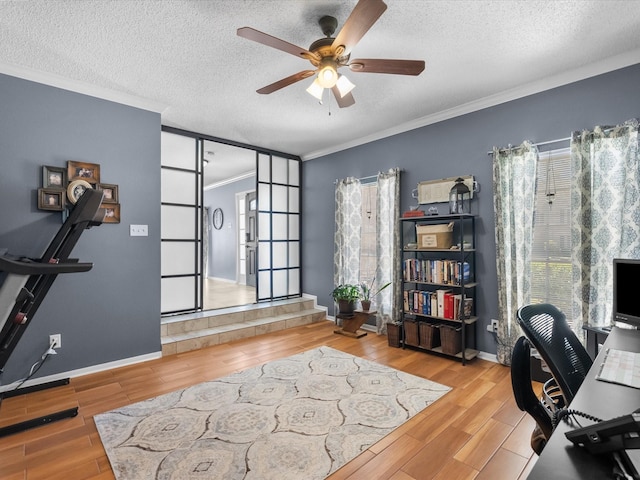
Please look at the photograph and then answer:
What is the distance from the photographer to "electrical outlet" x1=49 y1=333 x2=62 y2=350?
2844 millimetres

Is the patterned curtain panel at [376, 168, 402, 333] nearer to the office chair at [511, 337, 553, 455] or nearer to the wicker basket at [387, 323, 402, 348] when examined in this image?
the wicker basket at [387, 323, 402, 348]

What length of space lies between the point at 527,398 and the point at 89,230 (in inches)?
140

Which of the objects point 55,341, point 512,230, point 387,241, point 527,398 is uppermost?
point 512,230

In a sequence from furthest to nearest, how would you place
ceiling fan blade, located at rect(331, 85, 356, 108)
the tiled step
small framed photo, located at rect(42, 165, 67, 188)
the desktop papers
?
1. the tiled step
2. small framed photo, located at rect(42, 165, 67, 188)
3. ceiling fan blade, located at rect(331, 85, 356, 108)
4. the desktop papers

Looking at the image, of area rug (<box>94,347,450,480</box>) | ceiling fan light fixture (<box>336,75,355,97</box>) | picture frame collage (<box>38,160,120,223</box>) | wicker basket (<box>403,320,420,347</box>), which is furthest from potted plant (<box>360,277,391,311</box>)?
picture frame collage (<box>38,160,120,223</box>)

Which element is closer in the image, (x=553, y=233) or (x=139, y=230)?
(x=553, y=233)

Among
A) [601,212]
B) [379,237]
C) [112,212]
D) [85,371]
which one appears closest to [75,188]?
[112,212]

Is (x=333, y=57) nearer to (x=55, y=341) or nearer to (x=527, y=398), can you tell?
(x=527, y=398)

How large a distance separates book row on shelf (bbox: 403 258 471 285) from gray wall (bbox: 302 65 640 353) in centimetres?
29

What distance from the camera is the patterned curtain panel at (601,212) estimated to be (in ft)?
8.06

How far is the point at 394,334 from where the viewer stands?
375 centimetres

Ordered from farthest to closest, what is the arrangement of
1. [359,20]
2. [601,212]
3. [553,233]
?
[553,233] → [601,212] → [359,20]

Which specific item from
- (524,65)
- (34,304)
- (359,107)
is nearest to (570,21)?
(524,65)

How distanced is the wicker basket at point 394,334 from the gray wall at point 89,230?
8.52ft
